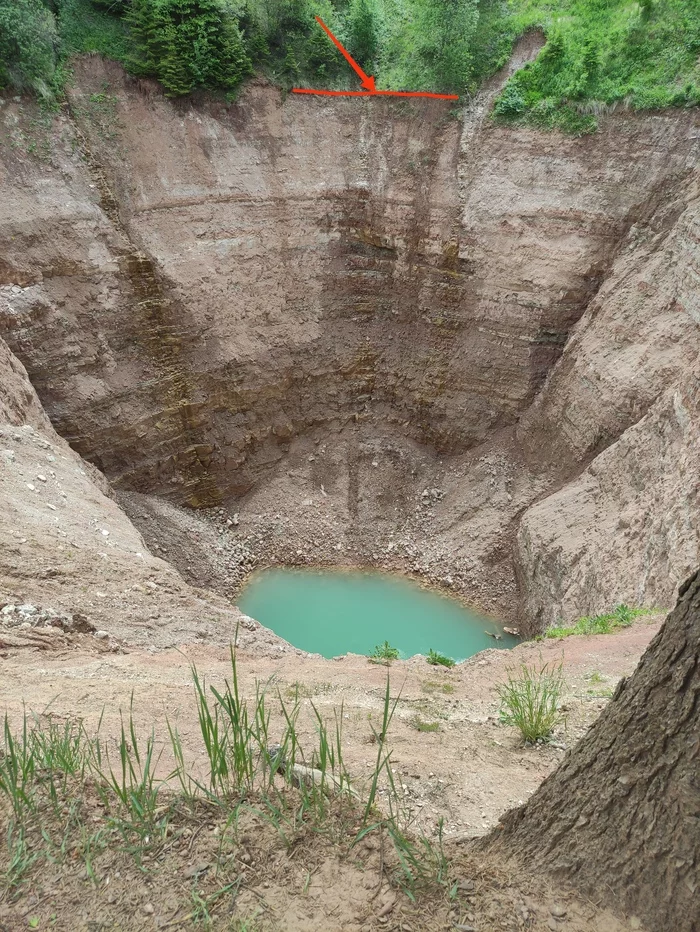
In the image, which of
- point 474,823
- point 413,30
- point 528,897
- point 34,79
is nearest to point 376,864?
point 528,897

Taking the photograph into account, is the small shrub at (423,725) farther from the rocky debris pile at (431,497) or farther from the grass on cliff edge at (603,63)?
the grass on cliff edge at (603,63)

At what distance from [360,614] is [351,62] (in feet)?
42.4

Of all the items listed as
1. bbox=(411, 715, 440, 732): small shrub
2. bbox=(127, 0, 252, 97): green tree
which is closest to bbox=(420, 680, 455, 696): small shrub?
bbox=(411, 715, 440, 732): small shrub

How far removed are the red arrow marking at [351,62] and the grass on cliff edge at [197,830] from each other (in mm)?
16145

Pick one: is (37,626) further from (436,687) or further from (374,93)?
(374,93)

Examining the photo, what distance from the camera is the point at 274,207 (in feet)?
48.1

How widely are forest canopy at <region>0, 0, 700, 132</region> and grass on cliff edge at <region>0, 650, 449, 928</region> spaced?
45.7 feet

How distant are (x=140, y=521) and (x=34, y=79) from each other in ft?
29.6

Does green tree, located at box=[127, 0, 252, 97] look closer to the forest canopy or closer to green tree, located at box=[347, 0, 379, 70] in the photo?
the forest canopy

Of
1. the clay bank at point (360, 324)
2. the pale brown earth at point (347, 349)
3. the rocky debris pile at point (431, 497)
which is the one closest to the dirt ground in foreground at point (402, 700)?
the pale brown earth at point (347, 349)

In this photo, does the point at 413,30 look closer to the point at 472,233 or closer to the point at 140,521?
the point at 472,233

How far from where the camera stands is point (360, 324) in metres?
15.4

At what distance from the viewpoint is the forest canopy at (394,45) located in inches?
492

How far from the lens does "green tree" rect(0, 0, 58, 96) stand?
39.5 ft
